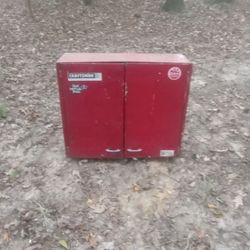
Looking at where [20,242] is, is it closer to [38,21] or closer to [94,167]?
[94,167]

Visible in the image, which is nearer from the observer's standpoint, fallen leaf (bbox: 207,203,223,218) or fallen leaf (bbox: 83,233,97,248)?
fallen leaf (bbox: 83,233,97,248)

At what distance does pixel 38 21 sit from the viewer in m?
8.80

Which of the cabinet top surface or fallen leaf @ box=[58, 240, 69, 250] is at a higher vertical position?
the cabinet top surface

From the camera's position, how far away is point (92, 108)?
3.78 metres

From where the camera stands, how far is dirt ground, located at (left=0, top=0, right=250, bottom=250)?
3256 millimetres

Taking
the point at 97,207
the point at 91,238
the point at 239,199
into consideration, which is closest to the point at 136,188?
the point at 97,207

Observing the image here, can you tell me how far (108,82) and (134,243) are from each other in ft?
4.90

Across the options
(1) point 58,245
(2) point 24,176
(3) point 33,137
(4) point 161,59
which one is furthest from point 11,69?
(1) point 58,245

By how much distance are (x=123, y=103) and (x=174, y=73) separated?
0.58 meters

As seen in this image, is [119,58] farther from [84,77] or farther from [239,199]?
[239,199]

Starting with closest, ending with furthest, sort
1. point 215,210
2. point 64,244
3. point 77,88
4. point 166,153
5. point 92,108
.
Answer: point 64,244 → point 215,210 → point 77,88 → point 92,108 → point 166,153

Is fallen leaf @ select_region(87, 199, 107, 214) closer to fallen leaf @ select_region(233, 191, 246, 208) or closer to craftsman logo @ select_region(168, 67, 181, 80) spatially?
fallen leaf @ select_region(233, 191, 246, 208)

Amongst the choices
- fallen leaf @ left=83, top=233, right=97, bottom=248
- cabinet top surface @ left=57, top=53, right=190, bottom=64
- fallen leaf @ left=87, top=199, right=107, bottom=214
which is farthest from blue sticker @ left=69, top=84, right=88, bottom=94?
fallen leaf @ left=83, top=233, right=97, bottom=248

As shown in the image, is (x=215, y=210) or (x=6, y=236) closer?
(x=6, y=236)
